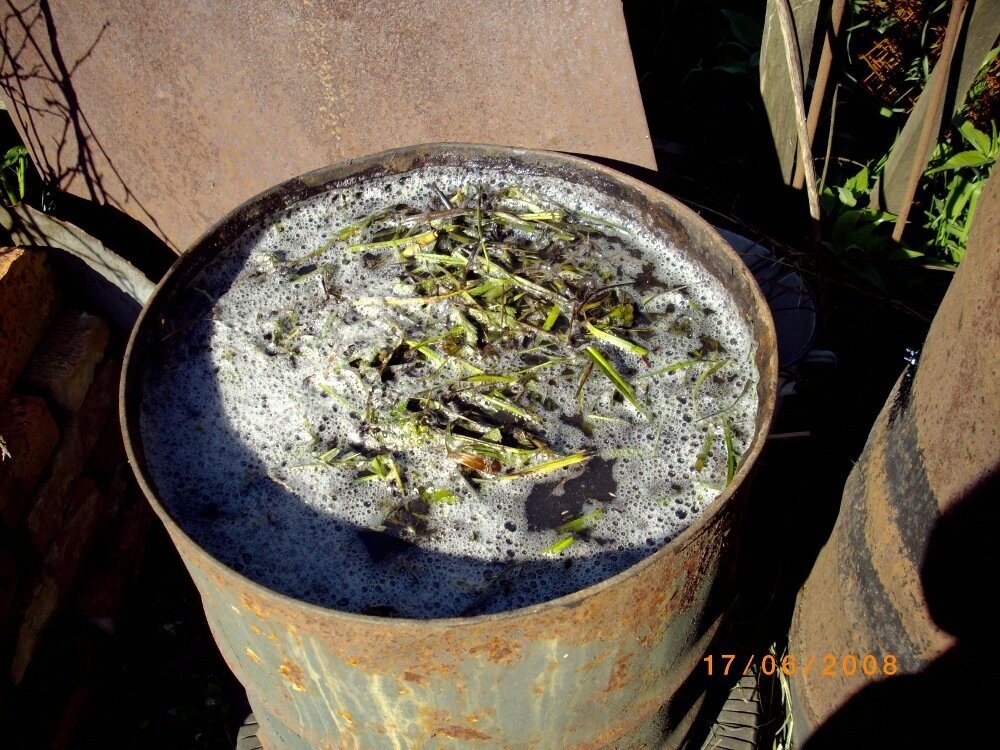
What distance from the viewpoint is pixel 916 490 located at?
159cm

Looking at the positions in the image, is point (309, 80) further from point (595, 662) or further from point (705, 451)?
point (595, 662)

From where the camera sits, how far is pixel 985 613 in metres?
1.45

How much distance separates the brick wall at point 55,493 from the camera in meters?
1.99

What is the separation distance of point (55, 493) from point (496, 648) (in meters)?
1.50

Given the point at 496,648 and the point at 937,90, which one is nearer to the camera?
the point at 496,648

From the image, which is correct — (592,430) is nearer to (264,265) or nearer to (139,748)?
(264,265)

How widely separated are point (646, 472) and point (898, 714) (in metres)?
0.82

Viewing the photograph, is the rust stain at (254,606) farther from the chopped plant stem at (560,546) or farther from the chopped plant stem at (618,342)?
the chopped plant stem at (618,342)

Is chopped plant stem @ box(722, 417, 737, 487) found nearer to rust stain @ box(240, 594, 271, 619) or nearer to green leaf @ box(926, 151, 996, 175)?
rust stain @ box(240, 594, 271, 619)

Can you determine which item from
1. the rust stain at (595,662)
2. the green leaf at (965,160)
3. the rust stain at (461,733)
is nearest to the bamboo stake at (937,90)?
the green leaf at (965,160)

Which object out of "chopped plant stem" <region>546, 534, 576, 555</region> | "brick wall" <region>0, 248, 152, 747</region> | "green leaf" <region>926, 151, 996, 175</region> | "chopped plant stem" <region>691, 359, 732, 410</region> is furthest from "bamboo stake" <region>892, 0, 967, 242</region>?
"brick wall" <region>0, 248, 152, 747</region>

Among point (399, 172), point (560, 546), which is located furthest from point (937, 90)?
point (560, 546)
